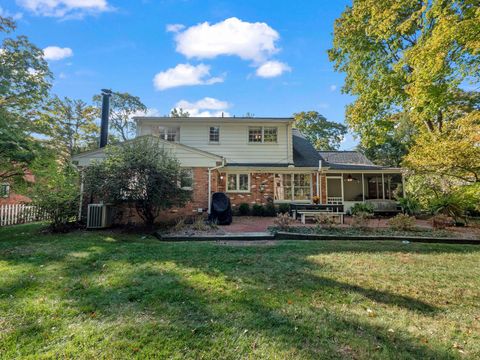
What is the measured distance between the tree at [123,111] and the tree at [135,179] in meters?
19.2

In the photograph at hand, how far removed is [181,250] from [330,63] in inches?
600

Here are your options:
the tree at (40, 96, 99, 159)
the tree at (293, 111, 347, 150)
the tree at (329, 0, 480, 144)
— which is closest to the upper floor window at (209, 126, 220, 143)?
the tree at (329, 0, 480, 144)

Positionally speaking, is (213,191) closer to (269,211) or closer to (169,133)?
(269,211)

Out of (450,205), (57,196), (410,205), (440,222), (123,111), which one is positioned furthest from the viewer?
(123,111)

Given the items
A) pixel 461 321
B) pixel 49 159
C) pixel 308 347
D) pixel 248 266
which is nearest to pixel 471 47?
pixel 461 321

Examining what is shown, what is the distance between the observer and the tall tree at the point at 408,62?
6934 millimetres

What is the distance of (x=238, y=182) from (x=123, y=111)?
747 inches

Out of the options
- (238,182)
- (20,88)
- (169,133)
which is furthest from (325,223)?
(20,88)

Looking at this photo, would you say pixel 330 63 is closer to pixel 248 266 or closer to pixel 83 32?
pixel 83 32

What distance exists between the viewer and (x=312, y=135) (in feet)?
106

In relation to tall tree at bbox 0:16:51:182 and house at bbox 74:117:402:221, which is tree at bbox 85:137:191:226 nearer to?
tall tree at bbox 0:16:51:182

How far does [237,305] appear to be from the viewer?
3.20m

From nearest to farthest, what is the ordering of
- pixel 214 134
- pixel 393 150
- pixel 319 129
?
pixel 214 134 → pixel 393 150 → pixel 319 129

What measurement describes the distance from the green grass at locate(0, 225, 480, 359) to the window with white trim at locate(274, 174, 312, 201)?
28.0 feet
